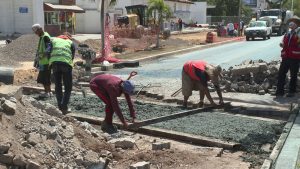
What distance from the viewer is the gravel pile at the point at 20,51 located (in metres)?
19.7

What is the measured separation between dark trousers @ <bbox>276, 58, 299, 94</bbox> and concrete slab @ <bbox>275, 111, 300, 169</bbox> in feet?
11.1

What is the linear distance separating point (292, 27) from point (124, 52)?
15891 millimetres

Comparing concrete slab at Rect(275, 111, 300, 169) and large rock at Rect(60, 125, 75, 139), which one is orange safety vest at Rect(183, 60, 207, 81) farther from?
large rock at Rect(60, 125, 75, 139)

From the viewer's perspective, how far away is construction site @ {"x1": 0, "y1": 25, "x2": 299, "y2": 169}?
5.59 metres

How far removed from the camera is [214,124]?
8344 mm

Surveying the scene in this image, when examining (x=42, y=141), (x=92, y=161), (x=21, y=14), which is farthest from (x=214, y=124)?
(x=21, y=14)

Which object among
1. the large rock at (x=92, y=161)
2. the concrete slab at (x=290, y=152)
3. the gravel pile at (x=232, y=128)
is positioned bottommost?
the gravel pile at (x=232, y=128)

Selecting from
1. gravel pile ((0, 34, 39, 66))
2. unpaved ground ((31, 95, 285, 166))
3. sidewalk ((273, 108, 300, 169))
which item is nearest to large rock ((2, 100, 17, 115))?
unpaved ground ((31, 95, 285, 166))

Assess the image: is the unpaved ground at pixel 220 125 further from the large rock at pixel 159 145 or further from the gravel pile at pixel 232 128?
the large rock at pixel 159 145

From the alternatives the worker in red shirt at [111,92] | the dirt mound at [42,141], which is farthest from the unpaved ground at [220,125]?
the dirt mound at [42,141]

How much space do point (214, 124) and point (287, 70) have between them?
3589mm

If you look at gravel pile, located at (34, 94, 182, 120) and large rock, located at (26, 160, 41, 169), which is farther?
gravel pile, located at (34, 94, 182, 120)

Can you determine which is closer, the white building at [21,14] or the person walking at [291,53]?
the person walking at [291,53]

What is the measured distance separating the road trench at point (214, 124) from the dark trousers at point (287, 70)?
5.29 ft
